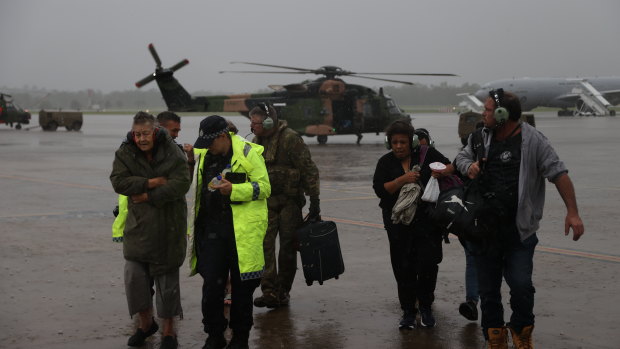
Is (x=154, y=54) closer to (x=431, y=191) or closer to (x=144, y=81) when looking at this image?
(x=144, y=81)

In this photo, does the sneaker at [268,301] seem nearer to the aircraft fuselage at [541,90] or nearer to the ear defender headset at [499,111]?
the ear defender headset at [499,111]

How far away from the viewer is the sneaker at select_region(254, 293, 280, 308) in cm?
729

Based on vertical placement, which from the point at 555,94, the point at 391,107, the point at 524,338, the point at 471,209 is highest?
the point at 471,209

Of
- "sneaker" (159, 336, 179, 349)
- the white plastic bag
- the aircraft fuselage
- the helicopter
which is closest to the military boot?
"sneaker" (159, 336, 179, 349)

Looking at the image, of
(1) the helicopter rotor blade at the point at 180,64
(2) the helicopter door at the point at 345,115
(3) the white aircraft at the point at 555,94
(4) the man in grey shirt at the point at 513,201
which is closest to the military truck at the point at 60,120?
(1) the helicopter rotor blade at the point at 180,64

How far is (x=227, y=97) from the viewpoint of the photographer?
107 feet

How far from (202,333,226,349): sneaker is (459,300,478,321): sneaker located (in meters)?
1.93

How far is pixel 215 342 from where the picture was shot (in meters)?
6.00

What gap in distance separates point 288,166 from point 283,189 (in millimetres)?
228

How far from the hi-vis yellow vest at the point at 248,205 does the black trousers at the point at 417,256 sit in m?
1.21

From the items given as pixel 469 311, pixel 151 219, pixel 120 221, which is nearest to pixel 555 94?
pixel 469 311

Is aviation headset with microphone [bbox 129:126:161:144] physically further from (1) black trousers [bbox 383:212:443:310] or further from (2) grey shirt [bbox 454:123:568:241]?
(2) grey shirt [bbox 454:123:568:241]

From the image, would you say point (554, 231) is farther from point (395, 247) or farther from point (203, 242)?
point (203, 242)

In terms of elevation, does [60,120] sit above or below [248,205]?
below
